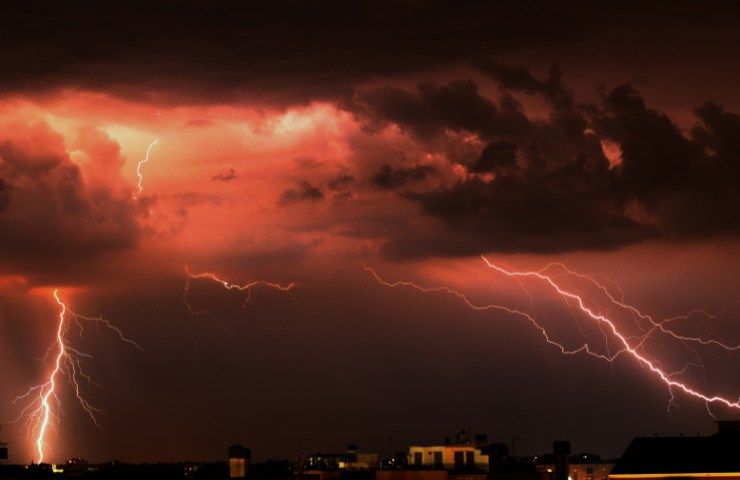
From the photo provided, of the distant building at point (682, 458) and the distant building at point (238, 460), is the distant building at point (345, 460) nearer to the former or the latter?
the distant building at point (238, 460)

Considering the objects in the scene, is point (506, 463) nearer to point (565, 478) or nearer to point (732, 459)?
point (565, 478)

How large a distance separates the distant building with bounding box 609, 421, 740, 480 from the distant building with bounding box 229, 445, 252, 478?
2535 cm

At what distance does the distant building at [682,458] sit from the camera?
5728 cm

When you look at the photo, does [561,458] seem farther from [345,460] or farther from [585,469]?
[585,469]

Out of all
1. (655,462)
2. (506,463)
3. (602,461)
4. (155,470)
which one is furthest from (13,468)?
(602,461)

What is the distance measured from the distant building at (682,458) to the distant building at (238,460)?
2535cm

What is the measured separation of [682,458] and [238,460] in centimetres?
2826

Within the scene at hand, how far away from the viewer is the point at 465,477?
7375cm

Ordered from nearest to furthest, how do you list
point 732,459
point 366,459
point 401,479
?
point 732,459 < point 401,479 < point 366,459

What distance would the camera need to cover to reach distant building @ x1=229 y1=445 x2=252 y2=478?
3135 inches

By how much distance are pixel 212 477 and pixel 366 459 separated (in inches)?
796

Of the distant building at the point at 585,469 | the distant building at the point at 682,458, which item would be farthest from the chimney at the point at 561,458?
the distant building at the point at 585,469

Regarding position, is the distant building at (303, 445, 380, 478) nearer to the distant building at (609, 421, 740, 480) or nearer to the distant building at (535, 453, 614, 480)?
the distant building at (535, 453, 614, 480)

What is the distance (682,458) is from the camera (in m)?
58.4
